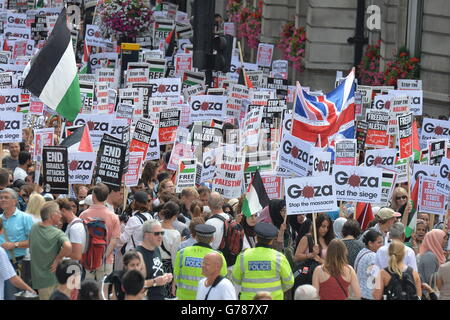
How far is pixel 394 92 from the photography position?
2255 centimetres

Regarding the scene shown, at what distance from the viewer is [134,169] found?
1742 cm

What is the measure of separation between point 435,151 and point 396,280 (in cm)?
643

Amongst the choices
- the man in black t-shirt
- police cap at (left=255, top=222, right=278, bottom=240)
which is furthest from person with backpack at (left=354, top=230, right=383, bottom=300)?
the man in black t-shirt

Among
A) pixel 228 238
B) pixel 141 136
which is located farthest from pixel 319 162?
pixel 141 136

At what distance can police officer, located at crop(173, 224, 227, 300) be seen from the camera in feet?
41.0

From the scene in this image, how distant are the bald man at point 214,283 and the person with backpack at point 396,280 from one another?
58.2 inches

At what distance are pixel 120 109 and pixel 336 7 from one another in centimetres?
1517

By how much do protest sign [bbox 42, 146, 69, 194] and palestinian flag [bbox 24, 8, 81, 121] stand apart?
7.74ft

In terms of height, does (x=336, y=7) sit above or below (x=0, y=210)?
above

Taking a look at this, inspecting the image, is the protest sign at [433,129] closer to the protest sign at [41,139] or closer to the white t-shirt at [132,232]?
the protest sign at [41,139]

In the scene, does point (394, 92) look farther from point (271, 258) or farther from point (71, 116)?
point (271, 258)

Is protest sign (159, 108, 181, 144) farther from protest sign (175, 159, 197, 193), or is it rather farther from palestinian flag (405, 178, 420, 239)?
palestinian flag (405, 178, 420, 239)
